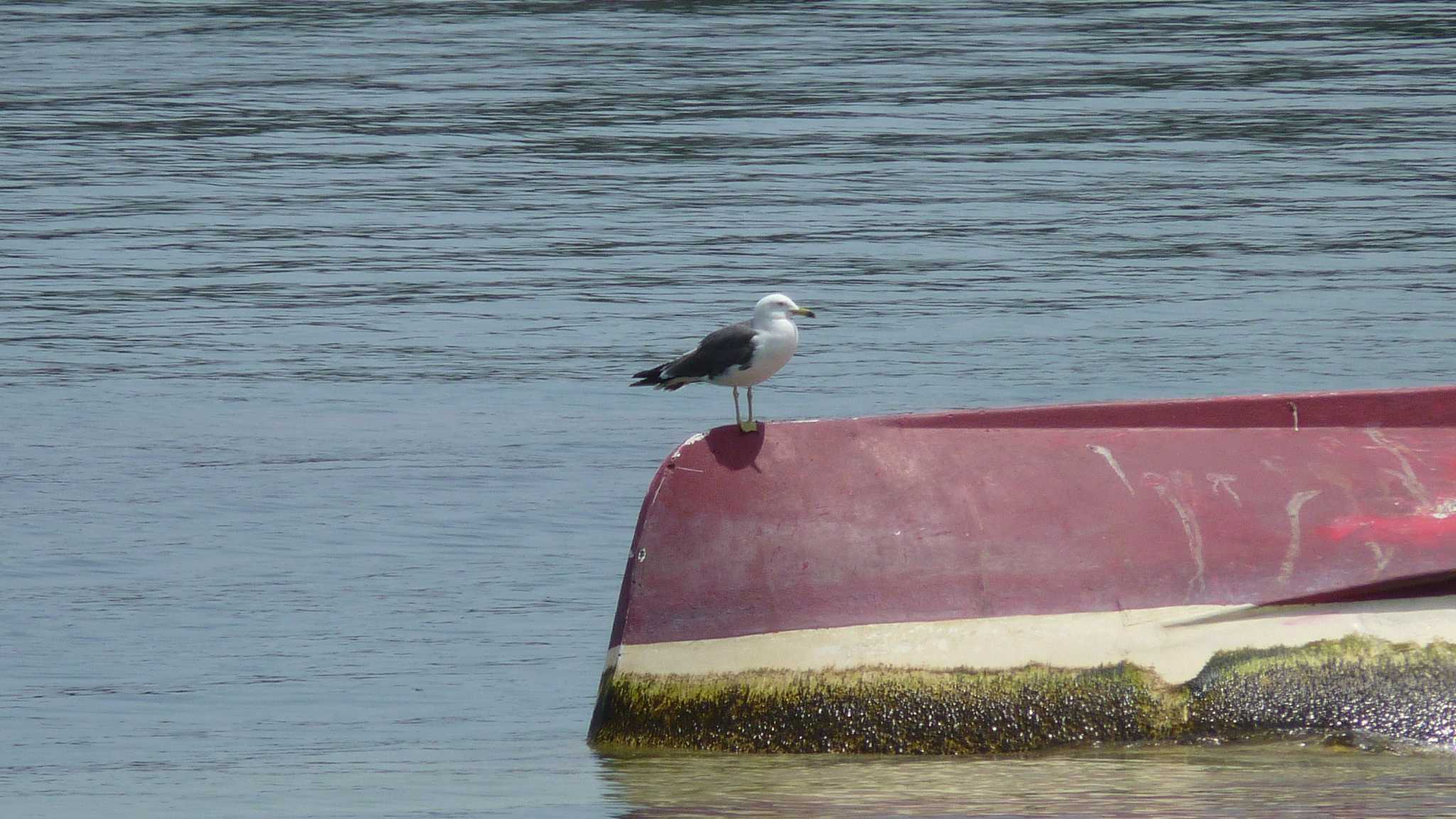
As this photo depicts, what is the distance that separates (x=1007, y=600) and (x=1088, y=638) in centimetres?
26

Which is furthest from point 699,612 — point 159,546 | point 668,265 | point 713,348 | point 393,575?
point 668,265

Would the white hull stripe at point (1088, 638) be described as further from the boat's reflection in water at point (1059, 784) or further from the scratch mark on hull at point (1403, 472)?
the scratch mark on hull at point (1403, 472)

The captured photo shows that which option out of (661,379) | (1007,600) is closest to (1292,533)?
(1007,600)

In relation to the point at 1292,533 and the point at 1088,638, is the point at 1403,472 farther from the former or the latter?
the point at 1088,638

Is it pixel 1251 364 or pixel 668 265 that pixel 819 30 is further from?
pixel 1251 364

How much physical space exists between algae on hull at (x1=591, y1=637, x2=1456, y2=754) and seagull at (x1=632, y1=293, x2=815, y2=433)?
0.89 meters

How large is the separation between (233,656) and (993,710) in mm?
3293

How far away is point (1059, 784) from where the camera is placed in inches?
277

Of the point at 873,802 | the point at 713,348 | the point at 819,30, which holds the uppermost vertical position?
the point at 713,348

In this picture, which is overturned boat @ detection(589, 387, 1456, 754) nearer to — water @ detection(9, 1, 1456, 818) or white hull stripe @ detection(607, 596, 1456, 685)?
white hull stripe @ detection(607, 596, 1456, 685)

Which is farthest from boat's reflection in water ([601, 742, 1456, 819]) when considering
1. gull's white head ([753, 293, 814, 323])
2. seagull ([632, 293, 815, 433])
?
gull's white head ([753, 293, 814, 323])

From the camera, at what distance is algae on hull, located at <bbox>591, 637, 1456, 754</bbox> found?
24.2ft

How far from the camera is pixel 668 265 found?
1828cm

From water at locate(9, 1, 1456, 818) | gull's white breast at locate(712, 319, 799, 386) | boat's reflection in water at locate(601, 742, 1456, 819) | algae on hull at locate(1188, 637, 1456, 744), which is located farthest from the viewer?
water at locate(9, 1, 1456, 818)
